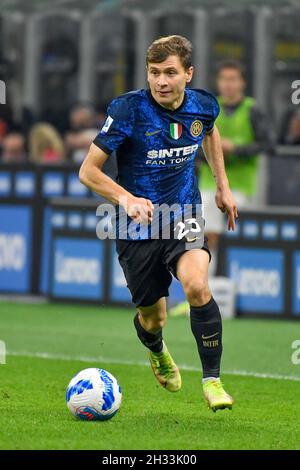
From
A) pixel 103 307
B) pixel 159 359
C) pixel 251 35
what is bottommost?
pixel 103 307

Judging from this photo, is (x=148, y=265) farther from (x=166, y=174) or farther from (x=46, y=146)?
(x=46, y=146)

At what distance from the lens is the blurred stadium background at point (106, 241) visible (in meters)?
8.48

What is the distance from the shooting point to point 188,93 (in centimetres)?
846

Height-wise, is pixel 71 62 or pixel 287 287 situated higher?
pixel 71 62

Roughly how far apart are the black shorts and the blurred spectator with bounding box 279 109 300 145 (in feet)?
27.4

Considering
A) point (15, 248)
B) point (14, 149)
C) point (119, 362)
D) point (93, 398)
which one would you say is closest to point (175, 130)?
point (93, 398)

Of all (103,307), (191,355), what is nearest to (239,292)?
(103,307)

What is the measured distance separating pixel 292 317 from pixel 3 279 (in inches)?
139

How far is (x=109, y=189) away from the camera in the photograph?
26.0 feet

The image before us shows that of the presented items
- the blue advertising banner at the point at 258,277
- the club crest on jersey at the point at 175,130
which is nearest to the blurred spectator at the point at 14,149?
the blue advertising banner at the point at 258,277

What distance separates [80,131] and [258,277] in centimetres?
447

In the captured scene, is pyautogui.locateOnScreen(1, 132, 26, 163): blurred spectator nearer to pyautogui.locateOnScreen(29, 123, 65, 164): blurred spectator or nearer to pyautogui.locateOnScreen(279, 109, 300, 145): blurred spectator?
pyautogui.locateOnScreen(29, 123, 65, 164): blurred spectator

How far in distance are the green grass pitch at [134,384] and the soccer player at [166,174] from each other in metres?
0.44

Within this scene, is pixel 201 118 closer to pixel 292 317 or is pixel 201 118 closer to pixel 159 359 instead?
pixel 159 359
